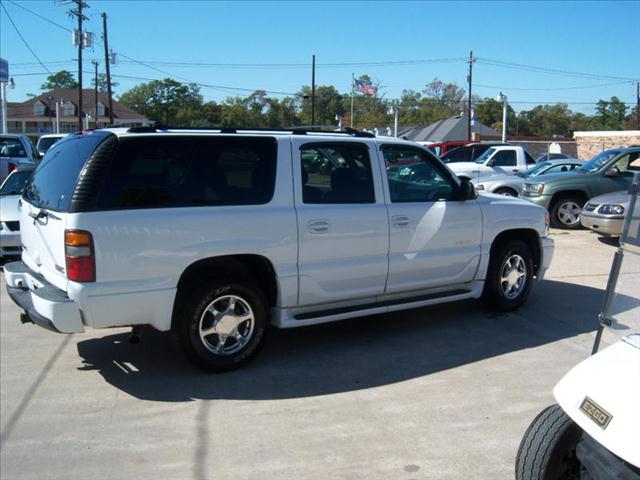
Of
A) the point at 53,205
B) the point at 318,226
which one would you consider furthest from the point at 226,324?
the point at 53,205

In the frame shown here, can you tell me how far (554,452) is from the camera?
8.89 feet

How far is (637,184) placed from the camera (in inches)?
114

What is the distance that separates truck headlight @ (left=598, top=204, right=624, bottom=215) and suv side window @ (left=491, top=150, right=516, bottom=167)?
23.4ft

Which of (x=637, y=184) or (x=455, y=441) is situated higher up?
(x=637, y=184)

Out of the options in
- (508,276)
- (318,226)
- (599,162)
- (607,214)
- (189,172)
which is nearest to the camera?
(189,172)

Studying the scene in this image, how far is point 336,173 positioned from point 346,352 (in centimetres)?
160

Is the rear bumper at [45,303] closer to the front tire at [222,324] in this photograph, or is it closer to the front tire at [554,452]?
the front tire at [222,324]

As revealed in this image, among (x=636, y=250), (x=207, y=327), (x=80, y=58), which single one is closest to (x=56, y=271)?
(x=207, y=327)

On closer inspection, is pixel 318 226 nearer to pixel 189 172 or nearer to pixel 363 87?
pixel 189 172

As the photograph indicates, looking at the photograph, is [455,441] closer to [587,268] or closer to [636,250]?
[636,250]

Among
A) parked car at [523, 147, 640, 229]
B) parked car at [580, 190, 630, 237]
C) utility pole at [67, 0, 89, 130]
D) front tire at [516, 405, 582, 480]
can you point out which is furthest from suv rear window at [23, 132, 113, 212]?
utility pole at [67, 0, 89, 130]

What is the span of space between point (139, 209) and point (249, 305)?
1.17 metres

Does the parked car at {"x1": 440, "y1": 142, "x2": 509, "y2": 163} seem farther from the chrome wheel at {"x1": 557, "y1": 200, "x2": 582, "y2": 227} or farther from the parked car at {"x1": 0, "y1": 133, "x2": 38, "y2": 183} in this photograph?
the parked car at {"x1": 0, "y1": 133, "x2": 38, "y2": 183}

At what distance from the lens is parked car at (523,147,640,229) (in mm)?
13102
